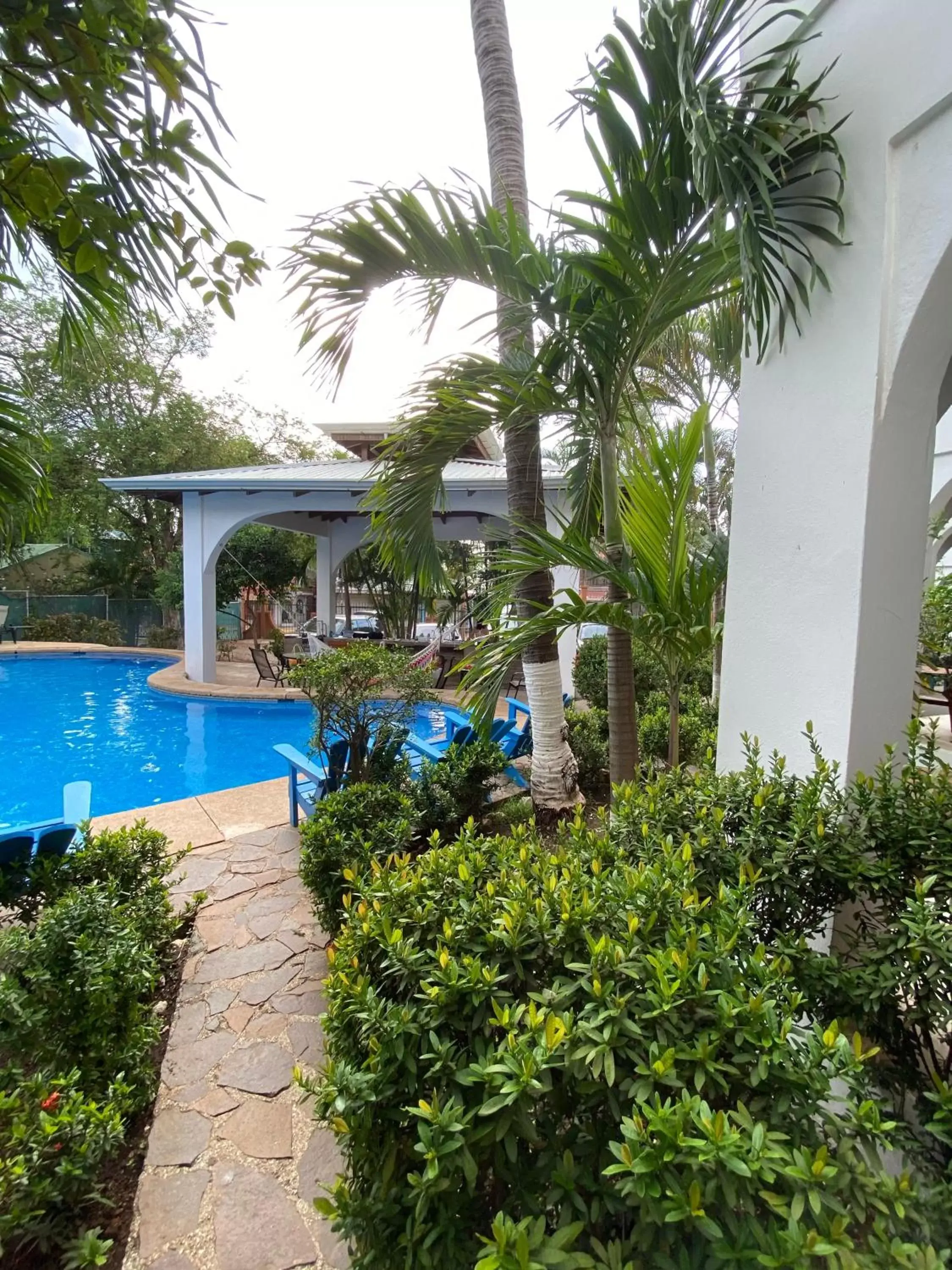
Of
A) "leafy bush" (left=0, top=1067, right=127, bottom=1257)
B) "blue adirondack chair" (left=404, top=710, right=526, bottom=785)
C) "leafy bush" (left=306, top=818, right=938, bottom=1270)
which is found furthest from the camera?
"blue adirondack chair" (left=404, top=710, right=526, bottom=785)

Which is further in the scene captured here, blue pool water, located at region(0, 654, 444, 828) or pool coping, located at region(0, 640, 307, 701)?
pool coping, located at region(0, 640, 307, 701)

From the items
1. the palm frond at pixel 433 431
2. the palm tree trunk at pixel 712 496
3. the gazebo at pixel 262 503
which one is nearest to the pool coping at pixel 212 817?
the palm frond at pixel 433 431

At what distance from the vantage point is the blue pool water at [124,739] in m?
7.60

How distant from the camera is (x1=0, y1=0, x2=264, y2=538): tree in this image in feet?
3.91

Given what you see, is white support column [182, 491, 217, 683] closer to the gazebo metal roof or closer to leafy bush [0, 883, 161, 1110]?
the gazebo metal roof

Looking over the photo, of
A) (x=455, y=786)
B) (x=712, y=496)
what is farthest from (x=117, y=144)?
(x=712, y=496)

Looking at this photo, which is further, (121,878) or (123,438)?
(123,438)

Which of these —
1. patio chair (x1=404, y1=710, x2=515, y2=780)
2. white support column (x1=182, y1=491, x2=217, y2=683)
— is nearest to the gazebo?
white support column (x1=182, y1=491, x2=217, y2=683)

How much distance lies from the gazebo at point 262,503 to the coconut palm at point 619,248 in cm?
634

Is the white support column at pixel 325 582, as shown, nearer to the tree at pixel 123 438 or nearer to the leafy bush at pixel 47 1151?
the tree at pixel 123 438

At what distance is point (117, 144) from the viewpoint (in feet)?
5.31

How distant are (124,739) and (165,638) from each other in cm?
896

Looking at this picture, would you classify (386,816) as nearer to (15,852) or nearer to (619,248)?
(15,852)

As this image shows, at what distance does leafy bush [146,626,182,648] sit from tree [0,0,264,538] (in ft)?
57.9
